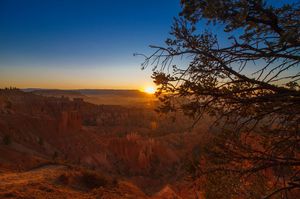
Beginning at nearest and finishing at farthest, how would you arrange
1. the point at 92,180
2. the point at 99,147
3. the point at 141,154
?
the point at 92,180 → the point at 141,154 → the point at 99,147

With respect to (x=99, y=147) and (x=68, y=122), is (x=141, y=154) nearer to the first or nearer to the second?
(x=99, y=147)

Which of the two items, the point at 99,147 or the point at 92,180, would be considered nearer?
the point at 92,180

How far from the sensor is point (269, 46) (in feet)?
12.1

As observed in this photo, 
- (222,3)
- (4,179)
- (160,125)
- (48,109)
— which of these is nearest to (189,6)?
(222,3)

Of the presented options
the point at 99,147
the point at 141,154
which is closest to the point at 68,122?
the point at 99,147

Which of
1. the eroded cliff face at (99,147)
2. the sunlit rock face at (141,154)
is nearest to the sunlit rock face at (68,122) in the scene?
the eroded cliff face at (99,147)

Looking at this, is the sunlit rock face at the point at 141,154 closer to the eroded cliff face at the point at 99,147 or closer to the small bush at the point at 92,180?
the eroded cliff face at the point at 99,147

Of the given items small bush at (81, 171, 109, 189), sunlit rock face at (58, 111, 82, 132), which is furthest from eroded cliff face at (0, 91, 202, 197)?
small bush at (81, 171, 109, 189)

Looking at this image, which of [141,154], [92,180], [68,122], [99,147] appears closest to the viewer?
[92,180]

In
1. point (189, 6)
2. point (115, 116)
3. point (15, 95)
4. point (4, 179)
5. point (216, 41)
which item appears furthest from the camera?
point (115, 116)

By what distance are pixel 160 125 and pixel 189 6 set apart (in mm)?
64840

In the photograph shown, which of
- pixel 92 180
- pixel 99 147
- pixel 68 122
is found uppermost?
pixel 92 180

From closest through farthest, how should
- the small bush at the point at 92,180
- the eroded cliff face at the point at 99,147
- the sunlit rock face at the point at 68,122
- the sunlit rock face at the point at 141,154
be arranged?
the small bush at the point at 92,180 < the eroded cliff face at the point at 99,147 < the sunlit rock face at the point at 141,154 < the sunlit rock face at the point at 68,122

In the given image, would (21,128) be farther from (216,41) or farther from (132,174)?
(216,41)
